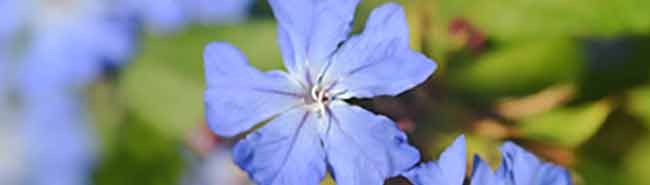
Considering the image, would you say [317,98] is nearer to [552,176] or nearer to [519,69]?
[552,176]

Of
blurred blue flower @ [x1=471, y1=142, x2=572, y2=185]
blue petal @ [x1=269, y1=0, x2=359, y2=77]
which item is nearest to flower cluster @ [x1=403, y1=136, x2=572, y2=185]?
blurred blue flower @ [x1=471, y1=142, x2=572, y2=185]

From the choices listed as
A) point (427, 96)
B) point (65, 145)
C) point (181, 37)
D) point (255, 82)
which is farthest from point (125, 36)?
point (255, 82)

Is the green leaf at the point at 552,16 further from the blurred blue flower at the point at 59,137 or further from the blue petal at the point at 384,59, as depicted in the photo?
the blurred blue flower at the point at 59,137

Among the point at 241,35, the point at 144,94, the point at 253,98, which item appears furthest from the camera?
the point at 144,94

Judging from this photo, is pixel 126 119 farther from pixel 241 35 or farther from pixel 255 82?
pixel 255 82

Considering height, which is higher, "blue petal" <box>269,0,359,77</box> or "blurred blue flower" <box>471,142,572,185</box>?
"blue petal" <box>269,0,359,77</box>

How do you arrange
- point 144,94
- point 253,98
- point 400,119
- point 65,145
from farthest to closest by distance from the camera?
point 65,145 → point 144,94 → point 400,119 → point 253,98

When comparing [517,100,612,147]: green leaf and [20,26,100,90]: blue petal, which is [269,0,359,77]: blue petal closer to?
[517,100,612,147]: green leaf

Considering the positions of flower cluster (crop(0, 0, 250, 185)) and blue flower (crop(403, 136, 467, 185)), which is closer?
blue flower (crop(403, 136, 467, 185))
